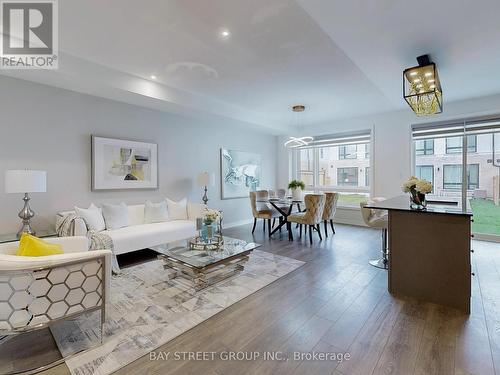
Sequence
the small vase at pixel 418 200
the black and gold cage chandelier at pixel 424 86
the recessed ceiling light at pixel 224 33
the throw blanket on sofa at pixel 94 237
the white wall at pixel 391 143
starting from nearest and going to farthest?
the recessed ceiling light at pixel 224 33, the small vase at pixel 418 200, the black and gold cage chandelier at pixel 424 86, the throw blanket on sofa at pixel 94 237, the white wall at pixel 391 143

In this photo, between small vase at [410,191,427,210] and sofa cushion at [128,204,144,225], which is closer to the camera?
small vase at [410,191,427,210]

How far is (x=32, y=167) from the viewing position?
134 inches

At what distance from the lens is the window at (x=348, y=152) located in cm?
652

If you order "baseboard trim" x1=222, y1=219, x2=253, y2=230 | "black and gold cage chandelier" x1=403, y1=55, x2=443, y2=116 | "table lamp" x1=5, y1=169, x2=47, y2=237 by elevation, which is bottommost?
"baseboard trim" x1=222, y1=219, x2=253, y2=230

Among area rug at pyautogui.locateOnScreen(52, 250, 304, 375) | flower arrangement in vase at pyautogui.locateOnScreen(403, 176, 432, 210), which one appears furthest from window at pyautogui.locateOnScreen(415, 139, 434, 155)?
area rug at pyautogui.locateOnScreen(52, 250, 304, 375)

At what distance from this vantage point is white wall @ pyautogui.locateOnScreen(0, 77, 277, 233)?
3.25 meters

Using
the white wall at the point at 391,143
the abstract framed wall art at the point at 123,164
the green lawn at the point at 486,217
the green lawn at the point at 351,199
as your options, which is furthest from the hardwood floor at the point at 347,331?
the green lawn at the point at 351,199

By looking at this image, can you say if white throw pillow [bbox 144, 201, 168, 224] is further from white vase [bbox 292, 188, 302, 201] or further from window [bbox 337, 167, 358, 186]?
window [bbox 337, 167, 358, 186]

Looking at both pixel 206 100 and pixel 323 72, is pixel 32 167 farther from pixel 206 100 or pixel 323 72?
pixel 323 72

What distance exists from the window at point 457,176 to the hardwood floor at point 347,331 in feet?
8.22

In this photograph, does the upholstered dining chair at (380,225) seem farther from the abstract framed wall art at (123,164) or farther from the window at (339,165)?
the abstract framed wall art at (123,164)

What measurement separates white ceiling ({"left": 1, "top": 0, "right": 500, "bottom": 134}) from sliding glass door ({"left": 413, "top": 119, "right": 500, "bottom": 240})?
0.74 m

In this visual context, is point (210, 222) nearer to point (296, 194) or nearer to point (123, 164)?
point (123, 164)

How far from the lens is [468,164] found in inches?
193
